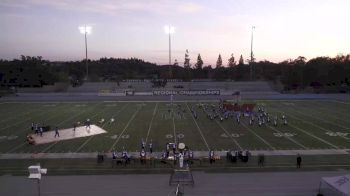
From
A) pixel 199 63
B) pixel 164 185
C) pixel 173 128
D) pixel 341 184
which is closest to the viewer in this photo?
pixel 341 184

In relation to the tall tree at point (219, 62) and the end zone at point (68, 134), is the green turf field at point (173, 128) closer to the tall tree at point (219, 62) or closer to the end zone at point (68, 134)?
the end zone at point (68, 134)

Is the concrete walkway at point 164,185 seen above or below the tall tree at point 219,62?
below

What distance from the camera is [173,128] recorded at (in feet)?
106

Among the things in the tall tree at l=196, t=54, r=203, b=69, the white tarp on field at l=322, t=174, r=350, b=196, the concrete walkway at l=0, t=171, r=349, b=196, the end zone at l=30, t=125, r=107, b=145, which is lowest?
the concrete walkway at l=0, t=171, r=349, b=196

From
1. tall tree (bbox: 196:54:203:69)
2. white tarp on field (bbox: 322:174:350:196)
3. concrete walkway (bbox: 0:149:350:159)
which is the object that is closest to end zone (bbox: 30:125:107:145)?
concrete walkway (bbox: 0:149:350:159)

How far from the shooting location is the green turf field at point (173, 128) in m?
25.7

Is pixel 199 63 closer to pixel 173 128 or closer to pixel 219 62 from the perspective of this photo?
pixel 219 62

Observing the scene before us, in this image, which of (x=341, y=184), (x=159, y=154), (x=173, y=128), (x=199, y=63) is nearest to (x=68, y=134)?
(x=173, y=128)

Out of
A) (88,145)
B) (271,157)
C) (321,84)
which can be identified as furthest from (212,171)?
(321,84)

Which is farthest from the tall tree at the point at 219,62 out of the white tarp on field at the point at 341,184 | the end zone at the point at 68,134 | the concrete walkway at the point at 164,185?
the white tarp on field at the point at 341,184

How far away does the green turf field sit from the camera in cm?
2573

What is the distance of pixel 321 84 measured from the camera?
79625 millimetres

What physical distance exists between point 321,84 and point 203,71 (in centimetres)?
5774

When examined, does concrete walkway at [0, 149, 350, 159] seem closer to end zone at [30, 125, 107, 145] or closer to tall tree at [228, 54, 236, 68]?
end zone at [30, 125, 107, 145]
